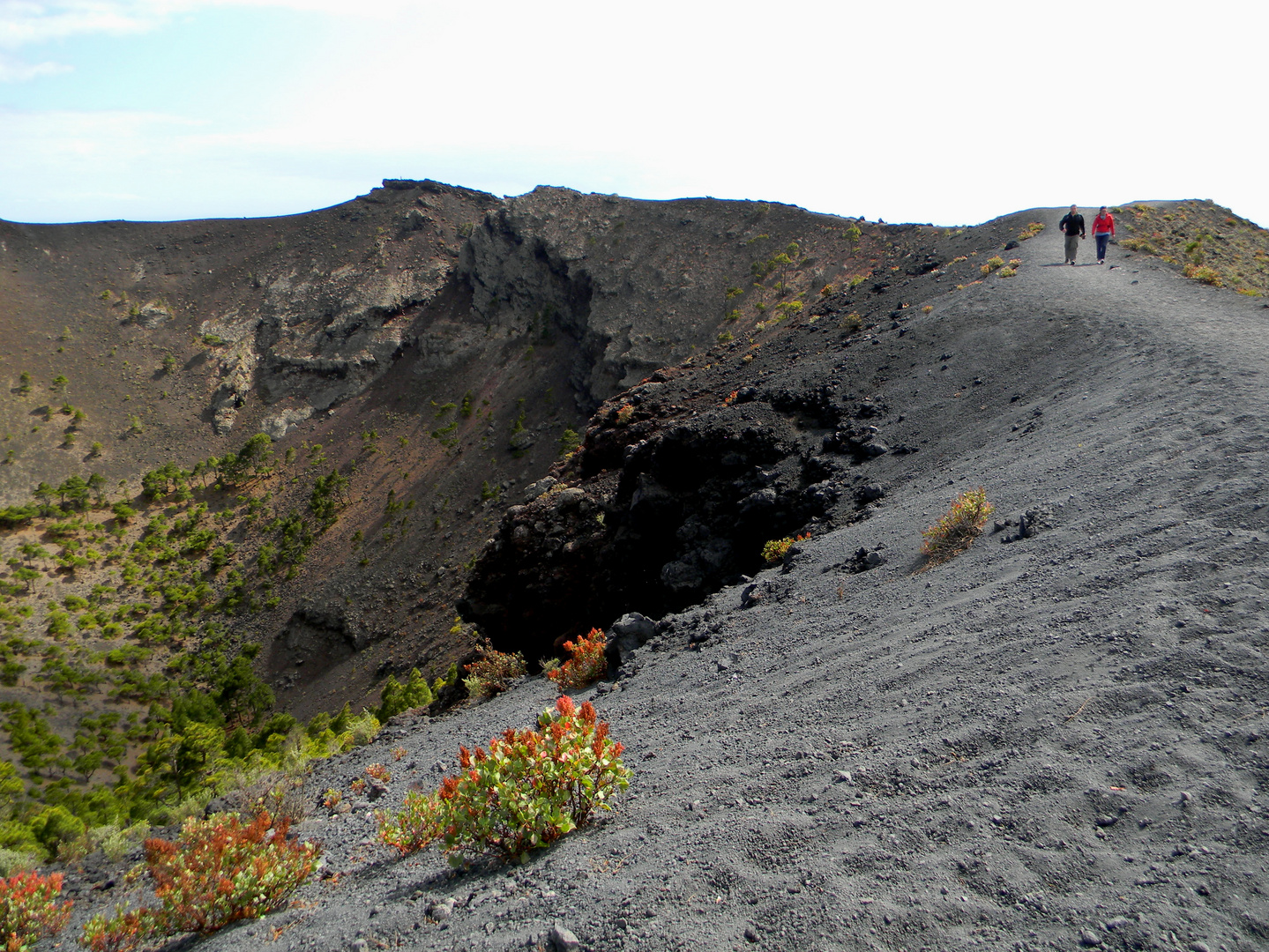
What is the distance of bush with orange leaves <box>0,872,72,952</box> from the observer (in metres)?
5.38

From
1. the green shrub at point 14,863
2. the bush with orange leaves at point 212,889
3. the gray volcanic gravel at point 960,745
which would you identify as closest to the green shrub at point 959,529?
the gray volcanic gravel at point 960,745

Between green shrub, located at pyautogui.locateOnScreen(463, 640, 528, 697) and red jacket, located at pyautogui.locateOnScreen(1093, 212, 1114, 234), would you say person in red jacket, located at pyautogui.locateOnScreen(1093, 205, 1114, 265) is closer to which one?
red jacket, located at pyautogui.locateOnScreen(1093, 212, 1114, 234)

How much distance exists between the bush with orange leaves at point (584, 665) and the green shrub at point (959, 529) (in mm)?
4155

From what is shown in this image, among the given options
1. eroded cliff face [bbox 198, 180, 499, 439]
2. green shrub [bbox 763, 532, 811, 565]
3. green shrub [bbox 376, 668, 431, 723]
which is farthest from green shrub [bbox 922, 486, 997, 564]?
eroded cliff face [bbox 198, 180, 499, 439]

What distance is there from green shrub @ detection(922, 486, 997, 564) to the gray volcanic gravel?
21 centimetres

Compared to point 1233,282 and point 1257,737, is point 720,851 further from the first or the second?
point 1233,282

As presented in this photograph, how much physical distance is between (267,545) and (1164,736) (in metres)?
33.5

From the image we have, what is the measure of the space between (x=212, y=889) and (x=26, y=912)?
1.91m

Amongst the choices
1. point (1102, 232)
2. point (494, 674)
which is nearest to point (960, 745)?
point (494, 674)

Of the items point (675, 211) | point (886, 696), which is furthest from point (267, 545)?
point (886, 696)

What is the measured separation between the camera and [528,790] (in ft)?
14.3

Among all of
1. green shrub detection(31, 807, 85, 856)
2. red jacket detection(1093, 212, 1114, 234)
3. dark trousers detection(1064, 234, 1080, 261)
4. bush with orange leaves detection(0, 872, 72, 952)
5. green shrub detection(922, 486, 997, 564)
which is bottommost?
green shrub detection(31, 807, 85, 856)

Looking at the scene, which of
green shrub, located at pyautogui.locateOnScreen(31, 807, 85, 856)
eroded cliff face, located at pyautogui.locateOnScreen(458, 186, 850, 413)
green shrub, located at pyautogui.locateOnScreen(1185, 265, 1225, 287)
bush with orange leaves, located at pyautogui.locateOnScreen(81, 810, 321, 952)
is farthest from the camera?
eroded cliff face, located at pyautogui.locateOnScreen(458, 186, 850, 413)

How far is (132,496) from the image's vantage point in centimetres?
3362
